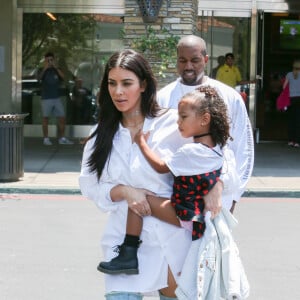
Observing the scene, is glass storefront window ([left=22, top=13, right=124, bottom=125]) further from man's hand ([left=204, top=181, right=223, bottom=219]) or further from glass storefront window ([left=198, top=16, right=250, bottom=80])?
man's hand ([left=204, top=181, right=223, bottom=219])

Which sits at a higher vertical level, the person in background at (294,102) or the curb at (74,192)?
the person in background at (294,102)

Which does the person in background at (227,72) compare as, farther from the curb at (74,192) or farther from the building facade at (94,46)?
the curb at (74,192)

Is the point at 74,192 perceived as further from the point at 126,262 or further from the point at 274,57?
the point at 274,57

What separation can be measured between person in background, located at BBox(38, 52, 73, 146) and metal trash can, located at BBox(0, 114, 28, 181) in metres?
5.01

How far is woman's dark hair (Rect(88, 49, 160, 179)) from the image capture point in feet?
10.7

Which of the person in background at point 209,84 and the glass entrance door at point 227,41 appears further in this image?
the glass entrance door at point 227,41

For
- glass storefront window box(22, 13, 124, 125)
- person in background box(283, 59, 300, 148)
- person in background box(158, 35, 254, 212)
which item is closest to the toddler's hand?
person in background box(158, 35, 254, 212)

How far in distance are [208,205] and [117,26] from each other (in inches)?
562

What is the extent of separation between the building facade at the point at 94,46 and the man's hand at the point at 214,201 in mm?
13490

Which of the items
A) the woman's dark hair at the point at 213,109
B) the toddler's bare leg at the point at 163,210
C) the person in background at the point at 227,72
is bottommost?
the toddler's bare leg at the point at 163,210

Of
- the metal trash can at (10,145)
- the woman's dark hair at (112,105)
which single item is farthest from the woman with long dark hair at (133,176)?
the metal trash can at (10,145)

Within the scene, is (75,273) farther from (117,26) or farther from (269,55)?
(269,55)

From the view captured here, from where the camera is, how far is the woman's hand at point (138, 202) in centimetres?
315

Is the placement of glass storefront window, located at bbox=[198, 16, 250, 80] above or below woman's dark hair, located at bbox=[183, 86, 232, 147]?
above
